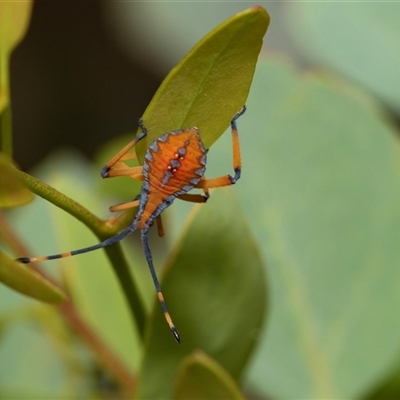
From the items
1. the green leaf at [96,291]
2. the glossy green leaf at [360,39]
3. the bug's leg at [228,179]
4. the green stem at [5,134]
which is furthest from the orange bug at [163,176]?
the glossy green leaf at [360,39]

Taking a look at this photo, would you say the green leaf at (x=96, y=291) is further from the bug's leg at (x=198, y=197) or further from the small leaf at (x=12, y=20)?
the small leaf at (x=12, y=20)

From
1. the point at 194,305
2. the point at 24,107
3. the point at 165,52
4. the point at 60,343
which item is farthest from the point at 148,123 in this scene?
the point at 24,107

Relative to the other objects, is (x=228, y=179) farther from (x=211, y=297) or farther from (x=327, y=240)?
(x=327, y=240)

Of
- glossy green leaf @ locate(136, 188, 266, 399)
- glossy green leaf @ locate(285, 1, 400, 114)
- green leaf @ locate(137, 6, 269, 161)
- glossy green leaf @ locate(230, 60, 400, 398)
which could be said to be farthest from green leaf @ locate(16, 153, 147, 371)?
glossy green leaf @ locate(285, 1, 400, 114)

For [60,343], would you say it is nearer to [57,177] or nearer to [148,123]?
[57,177]

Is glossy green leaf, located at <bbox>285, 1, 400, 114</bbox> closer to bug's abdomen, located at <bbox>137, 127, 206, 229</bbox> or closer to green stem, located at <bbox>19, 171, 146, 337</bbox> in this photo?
bug's abdomen, located at <bbox>137, 127, 206, 229</bbox>

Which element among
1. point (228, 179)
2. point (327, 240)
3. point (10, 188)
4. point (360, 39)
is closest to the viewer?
point (10, 188)

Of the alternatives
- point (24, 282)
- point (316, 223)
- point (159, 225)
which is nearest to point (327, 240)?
point (316, 223)
